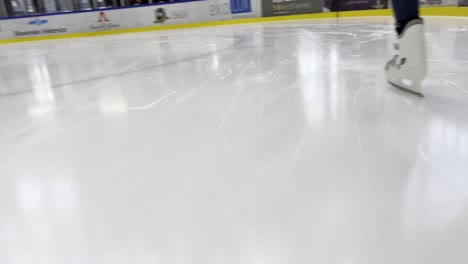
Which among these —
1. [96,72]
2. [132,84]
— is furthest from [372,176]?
[96,72]

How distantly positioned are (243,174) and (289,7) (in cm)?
611

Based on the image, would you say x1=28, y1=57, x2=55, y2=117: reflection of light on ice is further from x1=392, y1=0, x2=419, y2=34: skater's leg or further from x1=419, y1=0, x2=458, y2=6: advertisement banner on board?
x1=419, y1=0, x2=458, y2=6: advertisement banner on board

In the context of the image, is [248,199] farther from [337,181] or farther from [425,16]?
[425,16]

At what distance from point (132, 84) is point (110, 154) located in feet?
3.55

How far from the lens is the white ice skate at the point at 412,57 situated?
133 centimetres

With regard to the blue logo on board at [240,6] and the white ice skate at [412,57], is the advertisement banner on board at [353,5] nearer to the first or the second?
the blue logo on board at [240,6]

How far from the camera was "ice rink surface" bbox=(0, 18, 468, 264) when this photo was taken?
24.6 inches

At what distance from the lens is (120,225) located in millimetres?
709

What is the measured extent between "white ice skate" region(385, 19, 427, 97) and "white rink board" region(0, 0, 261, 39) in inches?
A: 223

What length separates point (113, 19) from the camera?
22.6 ft

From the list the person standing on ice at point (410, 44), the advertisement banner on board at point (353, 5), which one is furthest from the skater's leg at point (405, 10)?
the advertisement banner on board at point (353, 5)

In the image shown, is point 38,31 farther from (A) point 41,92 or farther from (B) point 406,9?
(B) point 406,9

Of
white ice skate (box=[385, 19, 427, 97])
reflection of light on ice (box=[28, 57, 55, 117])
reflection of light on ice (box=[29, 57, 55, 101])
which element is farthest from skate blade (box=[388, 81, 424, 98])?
reflection of light on ice (box=[29, 57, 55, 101])

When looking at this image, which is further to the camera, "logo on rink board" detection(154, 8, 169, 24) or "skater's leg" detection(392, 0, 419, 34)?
"logo on rink board" detection(154, 8, 169, 24)
